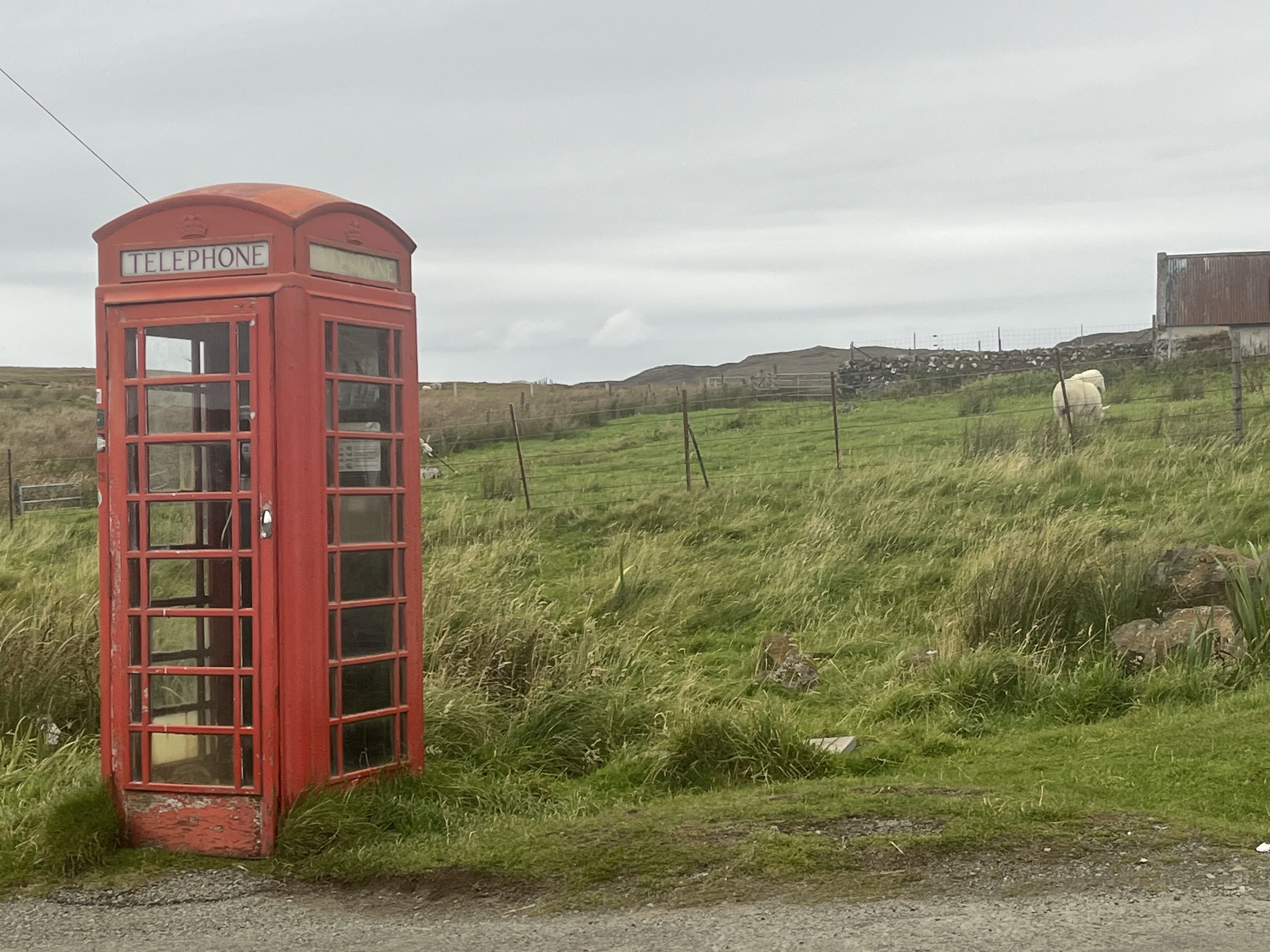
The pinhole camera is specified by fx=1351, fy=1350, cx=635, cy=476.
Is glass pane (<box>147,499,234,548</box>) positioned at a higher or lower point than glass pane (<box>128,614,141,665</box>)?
higher

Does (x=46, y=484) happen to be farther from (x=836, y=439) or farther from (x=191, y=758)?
(x=191, y=758)

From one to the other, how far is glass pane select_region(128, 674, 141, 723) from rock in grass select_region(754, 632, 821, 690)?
458cm

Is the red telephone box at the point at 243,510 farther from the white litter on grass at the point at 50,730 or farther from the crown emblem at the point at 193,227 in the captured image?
the white litter on grass at the point at 50,730

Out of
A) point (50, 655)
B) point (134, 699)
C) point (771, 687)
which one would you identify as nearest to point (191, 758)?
point (134, 699)

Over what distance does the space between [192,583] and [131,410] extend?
83 cm

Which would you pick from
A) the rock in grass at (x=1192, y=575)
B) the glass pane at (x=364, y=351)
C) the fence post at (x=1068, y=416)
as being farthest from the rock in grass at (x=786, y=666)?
the fence post at (x=1068, y=416)

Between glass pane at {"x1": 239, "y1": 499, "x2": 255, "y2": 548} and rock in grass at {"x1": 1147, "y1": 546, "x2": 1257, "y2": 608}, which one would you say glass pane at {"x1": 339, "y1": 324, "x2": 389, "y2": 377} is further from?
rock in grass at {"x1": 1147, "y1": 546, "x2": 1257, "y2": 608}

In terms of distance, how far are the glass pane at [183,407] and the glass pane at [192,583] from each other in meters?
0.58

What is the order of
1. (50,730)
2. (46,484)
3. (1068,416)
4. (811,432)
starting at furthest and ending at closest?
(46,484) → (811,432) → (1068,416) → (50,730)

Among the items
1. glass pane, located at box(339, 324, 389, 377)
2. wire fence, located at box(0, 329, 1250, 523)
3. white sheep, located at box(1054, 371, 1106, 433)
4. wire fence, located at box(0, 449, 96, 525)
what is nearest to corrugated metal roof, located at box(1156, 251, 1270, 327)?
wire fence, located at box(0, 329, 1250, 523)

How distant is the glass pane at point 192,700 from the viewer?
5.96 m

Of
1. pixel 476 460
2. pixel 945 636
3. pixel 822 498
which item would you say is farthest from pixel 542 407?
pixel 945 636

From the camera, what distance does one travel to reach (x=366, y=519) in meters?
6.14

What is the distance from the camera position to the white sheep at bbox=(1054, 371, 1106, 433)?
1920 cm
